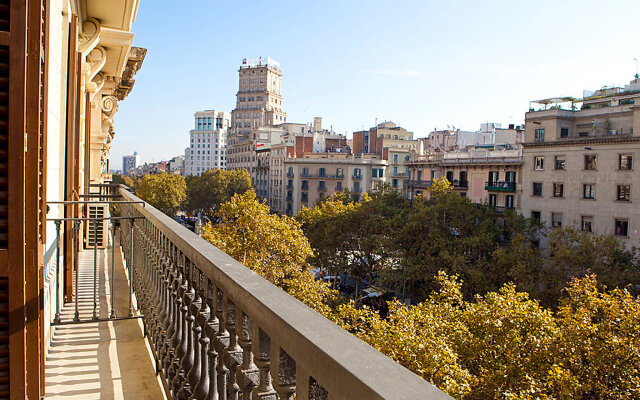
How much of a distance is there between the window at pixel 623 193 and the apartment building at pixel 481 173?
25.2 feet

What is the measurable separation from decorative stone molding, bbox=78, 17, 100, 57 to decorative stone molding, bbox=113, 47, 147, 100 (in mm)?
4300

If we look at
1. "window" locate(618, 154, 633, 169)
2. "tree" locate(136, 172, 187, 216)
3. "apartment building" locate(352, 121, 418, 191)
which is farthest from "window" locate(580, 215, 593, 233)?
"tree" locate(136, 172, 187, 216)

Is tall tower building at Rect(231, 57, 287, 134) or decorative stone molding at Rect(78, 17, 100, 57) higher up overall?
tall tower building at Rect(231, 57, 287, 134)

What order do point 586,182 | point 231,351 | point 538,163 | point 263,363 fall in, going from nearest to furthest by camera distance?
point 263,363, point 231,351, point 586,182, point 538,163

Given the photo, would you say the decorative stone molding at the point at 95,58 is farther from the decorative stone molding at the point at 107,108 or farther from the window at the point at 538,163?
the window at the point at 538,163

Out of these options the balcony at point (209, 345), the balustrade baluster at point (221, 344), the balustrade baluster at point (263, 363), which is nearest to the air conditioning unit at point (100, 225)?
the balcony at point (209, 345)

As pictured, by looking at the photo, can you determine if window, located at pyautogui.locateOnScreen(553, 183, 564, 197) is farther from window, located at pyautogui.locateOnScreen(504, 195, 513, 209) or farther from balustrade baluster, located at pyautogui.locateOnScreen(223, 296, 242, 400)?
balustrade baluster, located at pyautogui.locateOnScreen(223, 296, 242, 400)

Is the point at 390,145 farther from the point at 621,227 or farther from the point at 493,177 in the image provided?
the point at 621,227

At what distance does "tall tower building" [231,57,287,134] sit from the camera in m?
127

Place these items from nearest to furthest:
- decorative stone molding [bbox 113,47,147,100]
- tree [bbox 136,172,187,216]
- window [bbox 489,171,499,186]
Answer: decorative stone molding [bbox 113,47,147,100]
window [bbox 489,171,499,186]
tree [bbox 136,172,187,216]

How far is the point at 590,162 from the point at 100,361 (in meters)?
35.4

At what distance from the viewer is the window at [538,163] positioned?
1473 inches

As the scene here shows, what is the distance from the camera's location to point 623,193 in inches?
1238

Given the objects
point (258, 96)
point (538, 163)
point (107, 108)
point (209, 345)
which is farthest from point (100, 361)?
point (258, 96)
